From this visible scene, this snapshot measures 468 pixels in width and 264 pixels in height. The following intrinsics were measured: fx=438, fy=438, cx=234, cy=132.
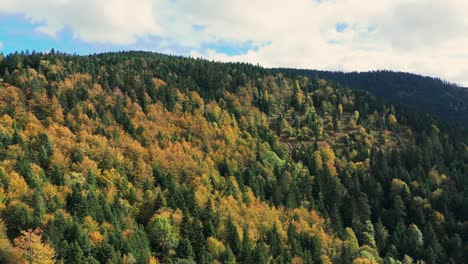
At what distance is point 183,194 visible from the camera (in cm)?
13762

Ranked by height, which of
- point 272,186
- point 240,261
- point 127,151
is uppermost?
point 127,151

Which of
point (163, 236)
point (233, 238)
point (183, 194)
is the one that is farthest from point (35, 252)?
point (183, 194)

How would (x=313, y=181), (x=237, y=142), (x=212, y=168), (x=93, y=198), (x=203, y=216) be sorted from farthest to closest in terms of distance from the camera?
1. (x=237, y=142)
2. (x=313, y=181)
3. (x=212, y=168)
4. (x=203, y=216)
5. (x=93, y=198)

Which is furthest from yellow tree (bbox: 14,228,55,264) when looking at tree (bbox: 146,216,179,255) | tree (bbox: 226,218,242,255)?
tree (bbox: 226,218,242,255)

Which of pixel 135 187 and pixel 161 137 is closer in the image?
pixel 135 187

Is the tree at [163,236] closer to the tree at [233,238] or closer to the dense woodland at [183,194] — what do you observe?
the dense woodland at [183,194]

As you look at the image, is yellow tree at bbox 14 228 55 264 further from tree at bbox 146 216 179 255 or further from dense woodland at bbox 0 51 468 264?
tree at bbox 146 216 179 255

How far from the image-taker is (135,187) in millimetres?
141500

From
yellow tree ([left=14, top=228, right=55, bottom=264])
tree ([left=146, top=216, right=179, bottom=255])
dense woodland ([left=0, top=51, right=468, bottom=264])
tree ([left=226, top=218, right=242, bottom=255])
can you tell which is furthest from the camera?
tree ([left=226, top=218, right=242, bottom=255])

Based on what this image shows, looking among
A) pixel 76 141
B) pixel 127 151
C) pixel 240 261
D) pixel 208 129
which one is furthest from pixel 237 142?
pixel 240 261

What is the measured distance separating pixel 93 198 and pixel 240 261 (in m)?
41.5

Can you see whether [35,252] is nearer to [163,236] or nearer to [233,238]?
[163,236]

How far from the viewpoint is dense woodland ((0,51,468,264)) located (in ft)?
341

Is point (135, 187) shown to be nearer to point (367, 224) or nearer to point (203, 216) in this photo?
point (203, 216)
